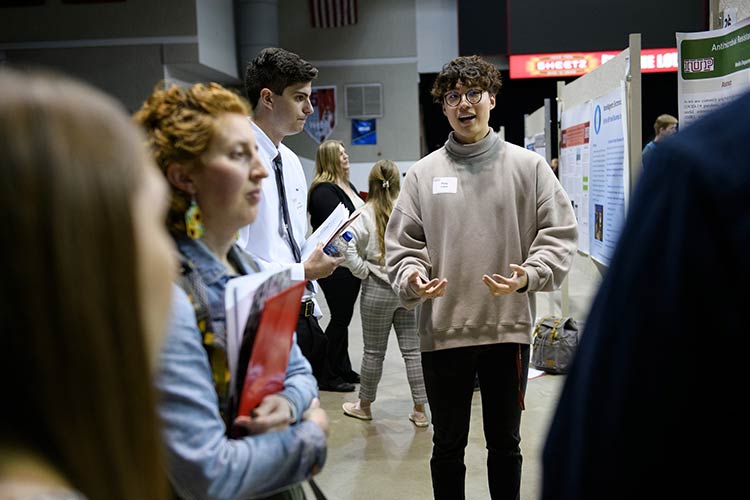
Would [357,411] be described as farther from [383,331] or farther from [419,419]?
[383,331]

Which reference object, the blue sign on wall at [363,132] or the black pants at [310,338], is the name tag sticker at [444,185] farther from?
the blue sign on wall at [363,132]

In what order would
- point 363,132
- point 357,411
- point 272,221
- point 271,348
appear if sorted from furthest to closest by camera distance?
point 363,132, point 357,411, point 272,221, point 271,348

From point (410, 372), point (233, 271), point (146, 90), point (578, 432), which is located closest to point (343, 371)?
point (410, 372)

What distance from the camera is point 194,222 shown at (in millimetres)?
1279

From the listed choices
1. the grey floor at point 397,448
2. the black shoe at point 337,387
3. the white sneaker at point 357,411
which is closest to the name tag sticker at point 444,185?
the grey floor at point 397,448

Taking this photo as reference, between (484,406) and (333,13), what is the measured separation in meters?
10.2

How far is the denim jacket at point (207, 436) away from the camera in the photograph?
3.55 ft

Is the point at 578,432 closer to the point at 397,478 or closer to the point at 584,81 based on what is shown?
the point at 397,478

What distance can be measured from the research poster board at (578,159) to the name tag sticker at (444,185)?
7.36 feet

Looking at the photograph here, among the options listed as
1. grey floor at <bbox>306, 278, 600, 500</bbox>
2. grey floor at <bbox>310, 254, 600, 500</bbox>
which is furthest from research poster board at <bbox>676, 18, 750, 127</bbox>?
grey floor at <bbox>306, 278, 600, 500</bbox>

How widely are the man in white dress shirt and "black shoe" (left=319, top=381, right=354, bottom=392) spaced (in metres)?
2.40

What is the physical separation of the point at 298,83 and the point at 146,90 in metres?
7.16

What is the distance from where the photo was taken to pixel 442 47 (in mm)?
11766

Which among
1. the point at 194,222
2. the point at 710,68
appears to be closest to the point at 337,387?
the point at 710,68
